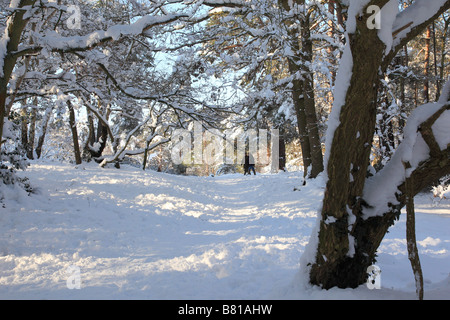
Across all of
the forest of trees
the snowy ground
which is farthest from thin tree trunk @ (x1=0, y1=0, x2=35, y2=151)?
the snowy ground

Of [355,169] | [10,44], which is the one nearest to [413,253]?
[355,169]

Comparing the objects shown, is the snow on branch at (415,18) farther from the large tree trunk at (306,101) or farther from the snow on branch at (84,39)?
the large tree trunk at (306,101)

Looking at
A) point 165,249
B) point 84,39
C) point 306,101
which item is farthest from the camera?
point 306,101

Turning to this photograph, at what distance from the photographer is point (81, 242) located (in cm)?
471

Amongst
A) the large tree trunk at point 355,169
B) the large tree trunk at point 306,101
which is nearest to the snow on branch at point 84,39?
the large tree trunk at point 355,169

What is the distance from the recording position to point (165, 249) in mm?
4832

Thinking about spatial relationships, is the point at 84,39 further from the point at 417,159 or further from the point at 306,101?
the point at 306,101

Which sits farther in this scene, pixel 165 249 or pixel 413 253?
pixel 165 249

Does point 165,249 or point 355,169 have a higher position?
point 355,169

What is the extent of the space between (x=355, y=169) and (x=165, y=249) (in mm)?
3436

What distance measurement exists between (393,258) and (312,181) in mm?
6022

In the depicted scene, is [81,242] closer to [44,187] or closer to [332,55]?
[44,187]

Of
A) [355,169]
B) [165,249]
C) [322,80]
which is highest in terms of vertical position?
[322,80]

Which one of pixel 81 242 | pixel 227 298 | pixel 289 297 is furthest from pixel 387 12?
pixel 81 242
